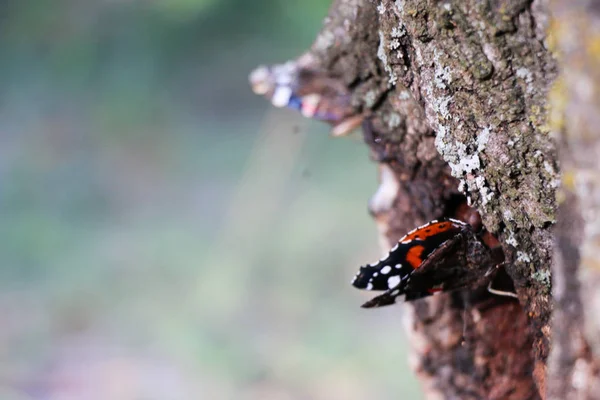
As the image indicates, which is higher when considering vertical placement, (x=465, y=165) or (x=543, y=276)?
(x=465, y=165)

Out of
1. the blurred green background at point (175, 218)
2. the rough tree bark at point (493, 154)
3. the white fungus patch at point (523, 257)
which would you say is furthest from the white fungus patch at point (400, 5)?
the blurred green background at point (175, 218)

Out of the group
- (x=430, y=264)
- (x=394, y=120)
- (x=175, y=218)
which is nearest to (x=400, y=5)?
(x=394, y=120)

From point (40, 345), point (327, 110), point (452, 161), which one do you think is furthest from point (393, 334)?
point (452, 161)

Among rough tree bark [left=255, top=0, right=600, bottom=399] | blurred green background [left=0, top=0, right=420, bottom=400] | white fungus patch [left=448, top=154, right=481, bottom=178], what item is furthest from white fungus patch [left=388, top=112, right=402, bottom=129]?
blurred green background [left=0, top=0, right=420, bottom=400]

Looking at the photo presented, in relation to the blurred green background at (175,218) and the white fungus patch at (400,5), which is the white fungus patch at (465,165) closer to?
the white fungus patch at (400,5)

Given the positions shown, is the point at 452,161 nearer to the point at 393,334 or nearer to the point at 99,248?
the point at 393,334

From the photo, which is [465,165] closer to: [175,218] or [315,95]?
[315,95]
